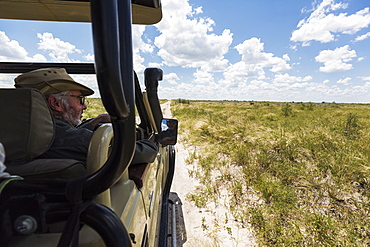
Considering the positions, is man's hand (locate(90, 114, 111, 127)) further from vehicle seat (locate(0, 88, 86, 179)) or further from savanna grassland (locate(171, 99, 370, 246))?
savanna grassland (locate(171, 99, 370, 246))

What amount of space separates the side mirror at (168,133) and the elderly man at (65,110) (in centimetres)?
53

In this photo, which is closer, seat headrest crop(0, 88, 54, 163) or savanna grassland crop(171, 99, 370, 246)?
seat headrest crop(0, 88, 54, 163)

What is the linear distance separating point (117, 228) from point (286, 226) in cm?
248

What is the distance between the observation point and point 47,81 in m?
1.38

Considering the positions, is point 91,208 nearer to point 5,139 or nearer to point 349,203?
point 5,139

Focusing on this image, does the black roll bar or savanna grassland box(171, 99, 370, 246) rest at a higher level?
the black roll bar

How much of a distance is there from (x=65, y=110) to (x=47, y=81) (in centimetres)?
23

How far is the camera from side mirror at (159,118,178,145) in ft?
6.70

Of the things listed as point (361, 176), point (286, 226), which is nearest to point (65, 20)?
point (286, 226)

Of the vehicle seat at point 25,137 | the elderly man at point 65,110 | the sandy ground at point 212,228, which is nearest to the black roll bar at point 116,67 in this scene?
the vehicle seat at point 25,137

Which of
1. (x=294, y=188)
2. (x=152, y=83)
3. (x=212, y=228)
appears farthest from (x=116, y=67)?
(x=294, y=188)

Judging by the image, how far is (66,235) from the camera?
1.96ft

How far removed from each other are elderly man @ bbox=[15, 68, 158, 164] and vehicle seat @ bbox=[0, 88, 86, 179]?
0.26 meters

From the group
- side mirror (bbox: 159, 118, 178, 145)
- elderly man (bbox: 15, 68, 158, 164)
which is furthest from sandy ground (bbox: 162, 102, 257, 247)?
elderly man (bbox: 15, 68, 158, 164)
